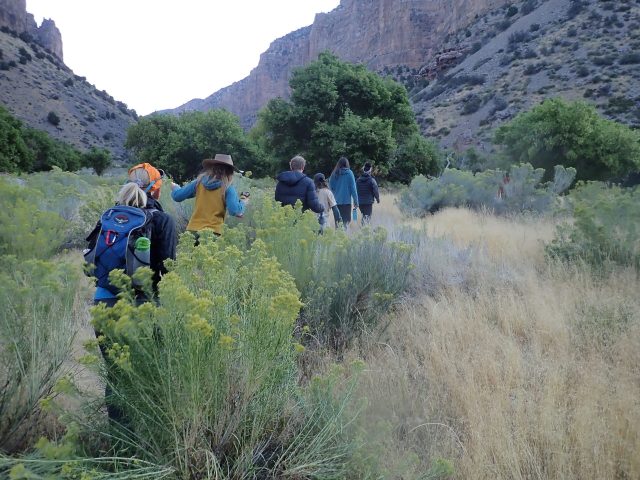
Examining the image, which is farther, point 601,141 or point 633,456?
point 601,141

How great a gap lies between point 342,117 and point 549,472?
18173mm

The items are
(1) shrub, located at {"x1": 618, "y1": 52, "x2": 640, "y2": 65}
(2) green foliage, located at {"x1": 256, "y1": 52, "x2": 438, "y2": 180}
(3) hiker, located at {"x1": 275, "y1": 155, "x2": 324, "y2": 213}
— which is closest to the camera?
(3) hiker, located at {"x1": 275, "y1": 155, "x2": 324, "y2": 213}

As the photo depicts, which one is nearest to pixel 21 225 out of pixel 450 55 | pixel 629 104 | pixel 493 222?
pixel 493 222

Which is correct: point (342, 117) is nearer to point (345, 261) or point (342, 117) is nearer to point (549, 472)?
point (345, 261)

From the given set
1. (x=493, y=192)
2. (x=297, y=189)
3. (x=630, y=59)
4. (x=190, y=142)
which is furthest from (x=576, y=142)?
(x=630, y=59)

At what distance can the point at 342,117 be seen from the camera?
19.3m

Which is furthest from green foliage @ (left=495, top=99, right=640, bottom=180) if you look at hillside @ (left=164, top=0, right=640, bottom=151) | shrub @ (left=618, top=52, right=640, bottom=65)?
shrub @ (left=618, top=52, right=640, bottom=65)

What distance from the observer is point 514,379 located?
308cm

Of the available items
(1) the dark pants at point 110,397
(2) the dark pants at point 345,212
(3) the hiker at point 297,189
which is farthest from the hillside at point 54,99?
(1) the dark pants at point 110,397

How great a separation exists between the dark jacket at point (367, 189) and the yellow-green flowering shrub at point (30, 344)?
7.81 meters

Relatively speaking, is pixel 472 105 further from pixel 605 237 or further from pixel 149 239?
pixel 149 239

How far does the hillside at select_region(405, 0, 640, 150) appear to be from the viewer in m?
34.7

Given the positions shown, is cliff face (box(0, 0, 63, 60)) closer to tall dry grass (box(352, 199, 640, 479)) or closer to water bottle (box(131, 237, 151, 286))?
water bottle (box(131, 237, 151, 286))

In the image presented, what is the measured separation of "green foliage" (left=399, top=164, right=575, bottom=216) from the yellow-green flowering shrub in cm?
1029
